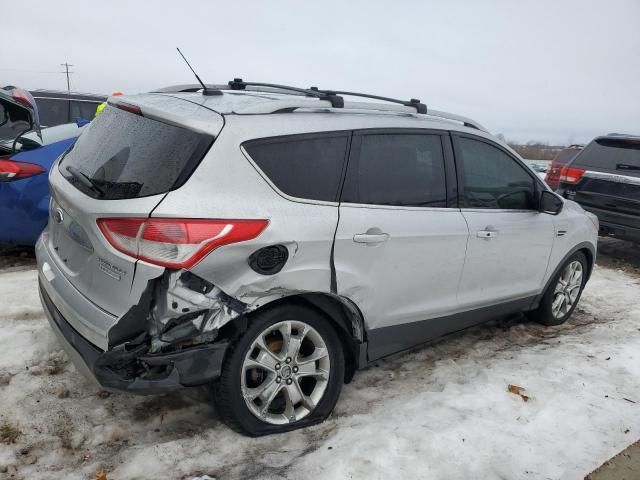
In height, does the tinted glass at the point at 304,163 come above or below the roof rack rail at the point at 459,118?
below

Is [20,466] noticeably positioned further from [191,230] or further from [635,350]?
[635,350]

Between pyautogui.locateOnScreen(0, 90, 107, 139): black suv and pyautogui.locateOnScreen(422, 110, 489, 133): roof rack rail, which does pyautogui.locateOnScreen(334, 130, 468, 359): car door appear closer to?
pyautogui.locateOnScreen(422, 110, 489, 133): roof rack rail

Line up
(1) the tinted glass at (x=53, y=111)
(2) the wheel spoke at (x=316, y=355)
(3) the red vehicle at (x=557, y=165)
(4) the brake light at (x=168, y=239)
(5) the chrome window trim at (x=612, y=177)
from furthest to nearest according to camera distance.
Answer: (1) the tinted glass at (x=53, y=111) → (3) the red vehicle at (x=557, y=165) → (5) the chrome window trim at (x=612, y=177) → (2) the wheel spoke at (x=316, y=355) → (4) the brake light at (x=168, y=239)

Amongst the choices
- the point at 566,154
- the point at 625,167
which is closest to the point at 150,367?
the point at 625,167

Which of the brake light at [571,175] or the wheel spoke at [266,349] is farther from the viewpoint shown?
the brake light at [571,175]

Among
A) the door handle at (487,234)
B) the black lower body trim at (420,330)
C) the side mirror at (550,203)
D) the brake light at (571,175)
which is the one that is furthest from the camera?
the brake light at (571,175)

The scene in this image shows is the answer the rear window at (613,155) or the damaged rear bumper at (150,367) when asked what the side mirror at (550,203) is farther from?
the rear window at (613,155)

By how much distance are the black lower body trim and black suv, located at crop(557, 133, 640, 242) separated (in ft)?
11.9

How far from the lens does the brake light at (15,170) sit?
4738mm

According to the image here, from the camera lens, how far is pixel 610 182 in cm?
698

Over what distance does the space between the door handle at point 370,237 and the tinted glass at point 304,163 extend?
0.79ft

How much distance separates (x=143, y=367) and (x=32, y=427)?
31.2 inches

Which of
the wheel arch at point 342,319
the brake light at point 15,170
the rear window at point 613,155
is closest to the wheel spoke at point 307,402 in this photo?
the wheel arch at point 342,319

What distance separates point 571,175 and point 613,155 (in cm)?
56
